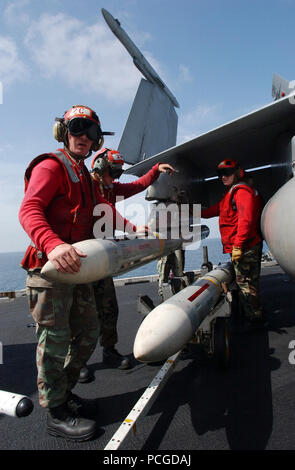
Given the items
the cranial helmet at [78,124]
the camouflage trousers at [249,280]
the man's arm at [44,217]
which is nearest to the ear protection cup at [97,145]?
the cranial helmet at [78,124]

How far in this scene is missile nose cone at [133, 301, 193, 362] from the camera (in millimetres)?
1987

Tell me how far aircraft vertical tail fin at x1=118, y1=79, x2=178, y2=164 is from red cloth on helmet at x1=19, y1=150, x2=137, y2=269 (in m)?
3.78

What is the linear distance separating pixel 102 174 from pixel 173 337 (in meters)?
2.23

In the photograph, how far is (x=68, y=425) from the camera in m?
2.05

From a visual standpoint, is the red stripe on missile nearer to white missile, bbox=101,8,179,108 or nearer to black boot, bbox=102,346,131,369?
black boot, bbox=102,346,131,369

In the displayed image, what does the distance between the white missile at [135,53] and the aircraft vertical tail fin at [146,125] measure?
13cm

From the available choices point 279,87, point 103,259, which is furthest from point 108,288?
point 279,87

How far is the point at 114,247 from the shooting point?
86.7 inches

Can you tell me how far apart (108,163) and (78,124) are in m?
1.30

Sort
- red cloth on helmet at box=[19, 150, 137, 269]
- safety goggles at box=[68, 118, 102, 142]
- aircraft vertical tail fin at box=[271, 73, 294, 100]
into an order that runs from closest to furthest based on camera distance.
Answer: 1. red cloth on helmet at box=[19, 150, 137, 269]
2. safety goggles at box=[68, 118, 102, 142]
3. aircraft vertical tail fin at box=[271, 73, 294, 100]

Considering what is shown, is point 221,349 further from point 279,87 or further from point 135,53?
point 135,53

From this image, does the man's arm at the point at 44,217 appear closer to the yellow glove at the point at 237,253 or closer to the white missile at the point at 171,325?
the white missile at the point at 171,325

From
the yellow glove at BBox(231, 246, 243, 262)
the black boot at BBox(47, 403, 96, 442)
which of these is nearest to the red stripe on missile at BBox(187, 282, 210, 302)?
the yellow glove at BBox(231, 246, 243, 262)
